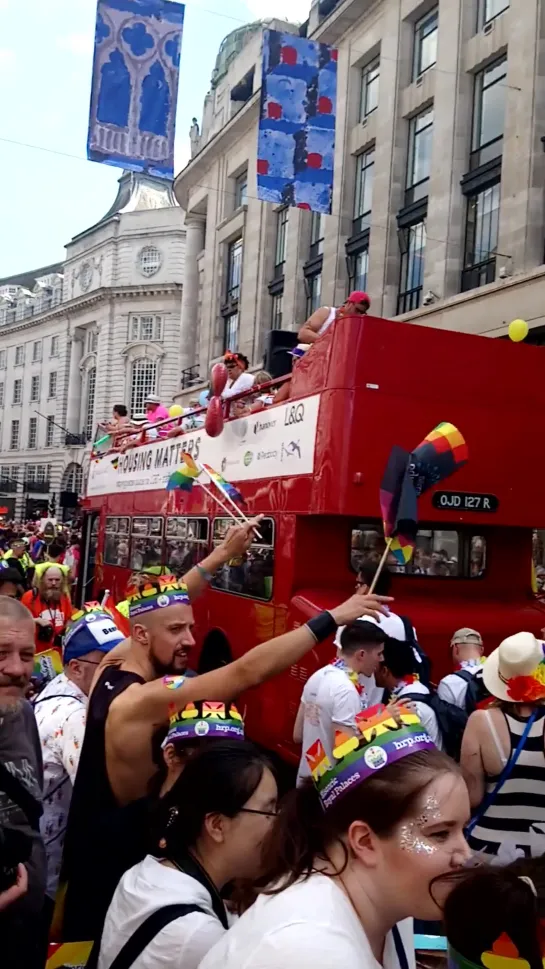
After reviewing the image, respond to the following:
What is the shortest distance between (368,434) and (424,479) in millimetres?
1638

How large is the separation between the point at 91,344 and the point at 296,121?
52813 millimetres

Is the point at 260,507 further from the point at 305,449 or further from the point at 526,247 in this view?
the point at 526,247

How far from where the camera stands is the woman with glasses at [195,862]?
6.70 ft

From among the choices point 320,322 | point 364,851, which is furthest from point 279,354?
point 364,851

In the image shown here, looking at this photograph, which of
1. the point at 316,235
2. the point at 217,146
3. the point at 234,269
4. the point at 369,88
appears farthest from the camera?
the point at 217,146

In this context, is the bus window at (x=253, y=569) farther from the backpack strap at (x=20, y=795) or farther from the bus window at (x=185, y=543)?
the backpack strap at (x=20, y=795)

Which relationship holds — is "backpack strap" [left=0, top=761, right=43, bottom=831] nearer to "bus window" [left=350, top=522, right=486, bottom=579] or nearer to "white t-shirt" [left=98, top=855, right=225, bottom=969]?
"white t-shirt" [left=98, top=855, right=225, bottom=969]

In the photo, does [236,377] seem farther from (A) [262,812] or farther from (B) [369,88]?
(B) [369,88]

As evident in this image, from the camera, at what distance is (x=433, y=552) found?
764cm

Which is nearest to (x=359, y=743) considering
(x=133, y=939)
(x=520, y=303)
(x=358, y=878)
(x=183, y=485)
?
(x=358, y=878)

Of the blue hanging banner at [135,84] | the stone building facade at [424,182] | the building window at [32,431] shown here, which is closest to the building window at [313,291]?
the stone building facade at [424,182]

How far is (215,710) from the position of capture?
9.40 ft

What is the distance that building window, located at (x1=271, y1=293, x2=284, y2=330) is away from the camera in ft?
102

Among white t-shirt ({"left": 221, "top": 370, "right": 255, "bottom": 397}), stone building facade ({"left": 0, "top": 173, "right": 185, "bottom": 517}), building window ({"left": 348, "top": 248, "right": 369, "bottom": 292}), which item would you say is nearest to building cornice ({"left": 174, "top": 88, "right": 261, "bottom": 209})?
building window ({"left": 348, "top": 248, "right": 369, "bottom": 292})
